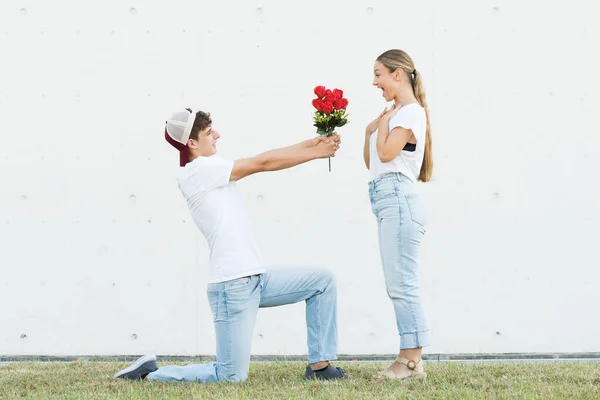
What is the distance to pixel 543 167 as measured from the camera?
16.3 ft

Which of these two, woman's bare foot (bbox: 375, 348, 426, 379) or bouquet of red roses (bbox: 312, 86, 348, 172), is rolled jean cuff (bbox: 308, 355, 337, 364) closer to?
woman's bare foot (bbox: 375, 348, 426, 379)

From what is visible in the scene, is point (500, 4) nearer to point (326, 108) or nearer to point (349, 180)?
point (349, 180)

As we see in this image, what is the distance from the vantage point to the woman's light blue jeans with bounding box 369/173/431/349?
3.54 meters

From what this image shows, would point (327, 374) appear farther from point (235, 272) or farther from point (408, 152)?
point (408, 152)

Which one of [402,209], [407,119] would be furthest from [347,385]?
[407,119]

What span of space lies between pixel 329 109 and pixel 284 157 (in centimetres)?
29

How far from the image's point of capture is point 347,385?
11.4ft

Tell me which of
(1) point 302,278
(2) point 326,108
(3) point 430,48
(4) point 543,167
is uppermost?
(3) point 430,48

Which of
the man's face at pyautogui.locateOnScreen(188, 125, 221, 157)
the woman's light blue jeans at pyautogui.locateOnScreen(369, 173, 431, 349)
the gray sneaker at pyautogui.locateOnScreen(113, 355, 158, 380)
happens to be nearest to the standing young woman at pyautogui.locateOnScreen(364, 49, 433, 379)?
the woman's light blue jeans at pyautogui.locateOnScreen(369, 173, 431, 349)

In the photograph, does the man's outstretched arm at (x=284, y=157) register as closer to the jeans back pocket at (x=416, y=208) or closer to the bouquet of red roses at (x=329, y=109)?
the bouquet of red roses at (x=329, y=109)

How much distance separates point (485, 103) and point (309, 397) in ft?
7.90

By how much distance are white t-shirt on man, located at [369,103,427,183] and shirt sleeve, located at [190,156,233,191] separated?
0.62 meters

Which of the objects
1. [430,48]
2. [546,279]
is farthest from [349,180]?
[546,279]

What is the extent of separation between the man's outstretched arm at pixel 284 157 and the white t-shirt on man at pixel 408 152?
0.21m
